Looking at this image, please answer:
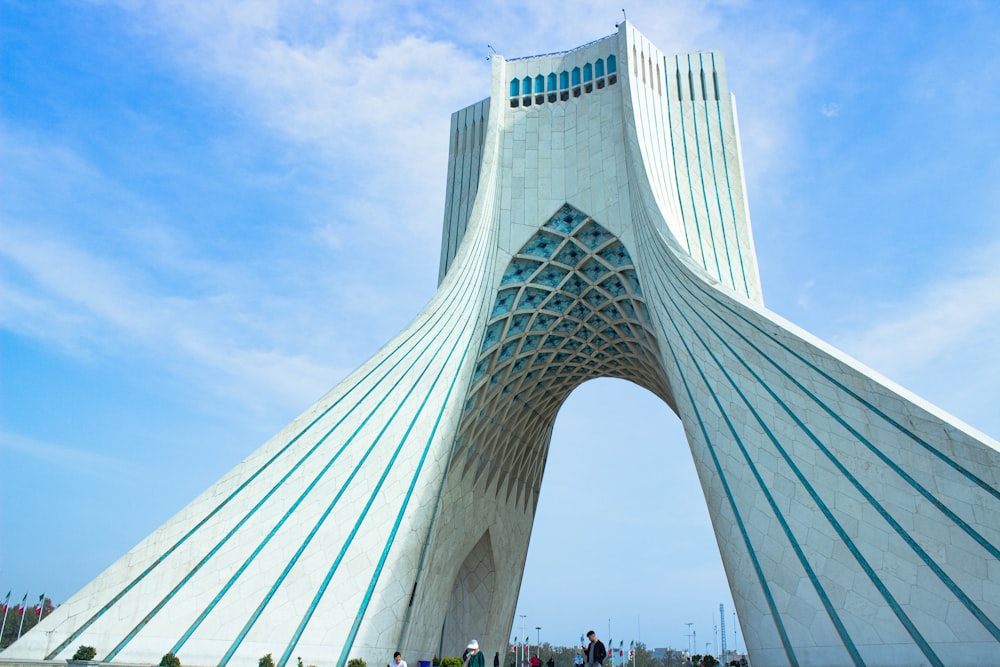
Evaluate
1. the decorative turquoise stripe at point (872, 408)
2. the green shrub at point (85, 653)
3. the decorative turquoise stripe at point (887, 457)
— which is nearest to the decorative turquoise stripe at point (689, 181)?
the decorative turquoise stripe at point (872, 408)

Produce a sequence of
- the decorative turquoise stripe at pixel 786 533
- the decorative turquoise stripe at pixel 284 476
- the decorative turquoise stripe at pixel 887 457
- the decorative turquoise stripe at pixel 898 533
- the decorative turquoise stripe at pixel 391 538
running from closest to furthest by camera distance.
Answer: the decorative turquoise stripe at pixel 898 533, the decorative turquoise stripe at pixel 887 457, the decorative turquoise stripe at pixel 786 533, the decorative turquoise stripe at pixel 284 476, the decorative turquoise stripe at pixel 391 538

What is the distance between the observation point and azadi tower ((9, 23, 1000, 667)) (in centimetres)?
920

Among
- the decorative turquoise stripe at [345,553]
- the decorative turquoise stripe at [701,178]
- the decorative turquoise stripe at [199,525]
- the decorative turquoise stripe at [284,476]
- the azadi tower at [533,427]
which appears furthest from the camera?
the decorative turquoise stripe at [701,178]

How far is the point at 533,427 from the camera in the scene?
2167 cm

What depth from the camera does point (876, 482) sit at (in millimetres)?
9555

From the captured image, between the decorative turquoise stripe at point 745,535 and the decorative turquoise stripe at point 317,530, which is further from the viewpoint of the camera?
the decorative turquoise stripe at point 317,530

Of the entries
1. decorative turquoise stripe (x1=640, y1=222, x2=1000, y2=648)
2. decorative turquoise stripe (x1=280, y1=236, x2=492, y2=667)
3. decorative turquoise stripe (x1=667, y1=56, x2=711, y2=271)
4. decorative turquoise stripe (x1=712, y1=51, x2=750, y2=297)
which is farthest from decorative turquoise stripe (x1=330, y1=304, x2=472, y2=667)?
decorative turquoise stripe (x1=712, y1=51, x2=750, y2=297)

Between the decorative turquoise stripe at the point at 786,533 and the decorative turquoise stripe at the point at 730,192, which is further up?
the decorative turquoise stripe at the point at 730,192

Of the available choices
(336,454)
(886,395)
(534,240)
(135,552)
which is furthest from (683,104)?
(135,552)

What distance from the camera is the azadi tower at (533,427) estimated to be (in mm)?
9195

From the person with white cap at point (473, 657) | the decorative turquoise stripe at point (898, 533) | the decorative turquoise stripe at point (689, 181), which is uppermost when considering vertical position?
the decorative turquoise stripe at point (689, 181)

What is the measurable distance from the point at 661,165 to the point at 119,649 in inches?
562

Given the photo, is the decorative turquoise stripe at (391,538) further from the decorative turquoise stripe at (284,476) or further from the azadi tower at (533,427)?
the decorative turquoise stripe at (284,476)

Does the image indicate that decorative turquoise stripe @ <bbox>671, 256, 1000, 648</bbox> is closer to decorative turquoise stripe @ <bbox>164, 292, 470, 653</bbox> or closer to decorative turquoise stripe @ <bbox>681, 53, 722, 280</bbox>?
decorative turquoise stripe @ <bbox>681, 53, 722, 280</bbox>
